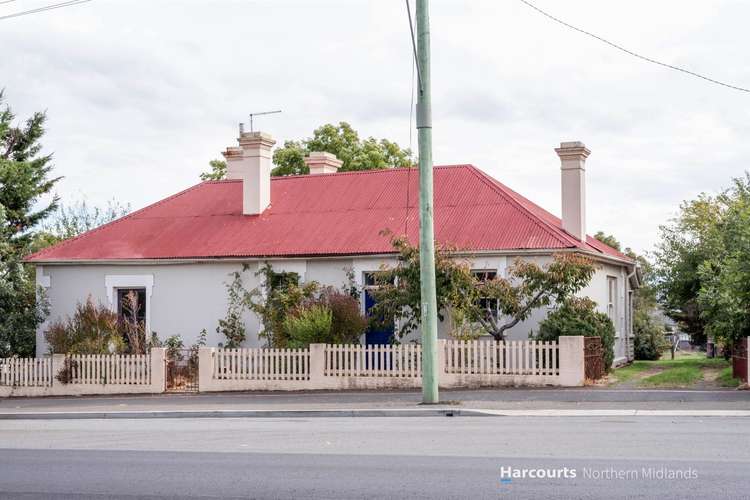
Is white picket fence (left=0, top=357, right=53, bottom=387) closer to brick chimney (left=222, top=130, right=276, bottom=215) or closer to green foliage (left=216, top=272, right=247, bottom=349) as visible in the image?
green foliage (left=216, top=272, right=247, bottom=349)

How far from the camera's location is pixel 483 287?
71.6ft

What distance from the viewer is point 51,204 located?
4022 cm

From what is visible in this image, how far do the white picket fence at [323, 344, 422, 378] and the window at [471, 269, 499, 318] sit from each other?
1.98 meters

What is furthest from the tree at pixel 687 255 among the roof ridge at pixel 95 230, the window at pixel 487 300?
the roof ridge at pixel 95 230

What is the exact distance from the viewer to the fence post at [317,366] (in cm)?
2162

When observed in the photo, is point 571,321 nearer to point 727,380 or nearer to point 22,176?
point 727,380

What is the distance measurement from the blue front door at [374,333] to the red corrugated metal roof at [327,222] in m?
1.17

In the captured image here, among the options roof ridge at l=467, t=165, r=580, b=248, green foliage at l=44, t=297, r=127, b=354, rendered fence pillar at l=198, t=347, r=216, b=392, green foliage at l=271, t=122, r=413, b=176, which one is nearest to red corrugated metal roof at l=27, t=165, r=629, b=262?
roof ridge at l=467, t=165, r=580, b=248

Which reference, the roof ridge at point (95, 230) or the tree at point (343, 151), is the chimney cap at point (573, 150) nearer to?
the roof ridge at point (95, 230)

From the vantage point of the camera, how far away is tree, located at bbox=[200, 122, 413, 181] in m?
45.8

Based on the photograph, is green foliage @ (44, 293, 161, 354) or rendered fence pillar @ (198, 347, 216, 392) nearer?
rendered fence pillar @ (198, 347, 216, 392)

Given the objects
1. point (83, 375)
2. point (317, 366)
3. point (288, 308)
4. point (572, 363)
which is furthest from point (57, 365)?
point (572, 363)

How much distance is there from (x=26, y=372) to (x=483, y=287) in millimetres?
10551

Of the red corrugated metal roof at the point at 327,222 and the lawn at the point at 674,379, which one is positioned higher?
the red corrugated metal roof at the point at 327,222
